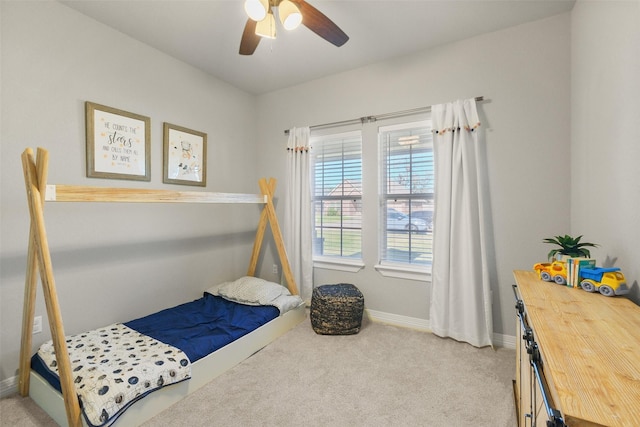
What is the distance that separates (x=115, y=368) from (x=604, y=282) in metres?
2.52

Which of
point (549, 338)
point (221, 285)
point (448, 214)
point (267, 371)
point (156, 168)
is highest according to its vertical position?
point (156, 168)

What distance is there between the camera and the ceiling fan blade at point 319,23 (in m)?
1.69

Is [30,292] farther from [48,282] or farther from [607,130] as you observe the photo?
[607,130]

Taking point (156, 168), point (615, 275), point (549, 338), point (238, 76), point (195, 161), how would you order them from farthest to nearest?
point (238, 76) → point (195, 161) → point (156, 168) → point (615, 275) → point (549, 338)

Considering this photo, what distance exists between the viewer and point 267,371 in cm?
217

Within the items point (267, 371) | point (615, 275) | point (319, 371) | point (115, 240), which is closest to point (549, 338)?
point (615, 275)

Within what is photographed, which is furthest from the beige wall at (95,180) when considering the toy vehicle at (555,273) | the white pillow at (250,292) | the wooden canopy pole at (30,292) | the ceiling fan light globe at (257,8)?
the toy vehicle at (555,273)

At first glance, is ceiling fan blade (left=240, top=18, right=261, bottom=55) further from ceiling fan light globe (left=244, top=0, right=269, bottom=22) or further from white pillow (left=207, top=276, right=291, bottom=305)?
white pillow (left=207, top=276, right=291, bottom=305)

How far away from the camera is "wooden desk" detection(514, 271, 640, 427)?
555 millimetres

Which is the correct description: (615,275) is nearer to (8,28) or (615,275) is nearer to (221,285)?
(221,285)

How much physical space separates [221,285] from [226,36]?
2.43 m

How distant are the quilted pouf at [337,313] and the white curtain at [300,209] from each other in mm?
645

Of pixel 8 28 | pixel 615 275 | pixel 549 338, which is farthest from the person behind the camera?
pixel 8 28

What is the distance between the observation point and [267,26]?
1.84m
